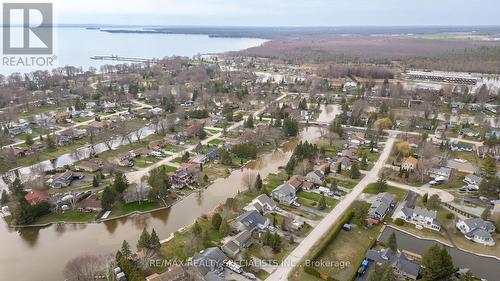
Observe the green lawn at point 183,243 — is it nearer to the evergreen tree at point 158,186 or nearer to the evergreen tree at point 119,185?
the evergreen tree at point 158,186

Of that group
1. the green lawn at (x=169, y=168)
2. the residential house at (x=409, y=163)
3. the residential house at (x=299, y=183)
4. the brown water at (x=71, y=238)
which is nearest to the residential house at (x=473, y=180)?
the residential house at (x=409, y=163)

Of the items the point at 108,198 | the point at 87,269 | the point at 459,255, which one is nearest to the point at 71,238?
the point at 108,198

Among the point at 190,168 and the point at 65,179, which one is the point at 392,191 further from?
the point at 65,179

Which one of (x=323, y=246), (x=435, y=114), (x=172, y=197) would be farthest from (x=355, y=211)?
(x=435, y=114)

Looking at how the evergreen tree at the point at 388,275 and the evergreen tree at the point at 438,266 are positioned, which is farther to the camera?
the evergreen tree at the point at 438,266

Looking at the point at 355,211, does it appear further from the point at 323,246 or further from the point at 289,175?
the point at 289,175

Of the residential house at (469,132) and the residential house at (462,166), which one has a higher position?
the residential house at (469,132)
